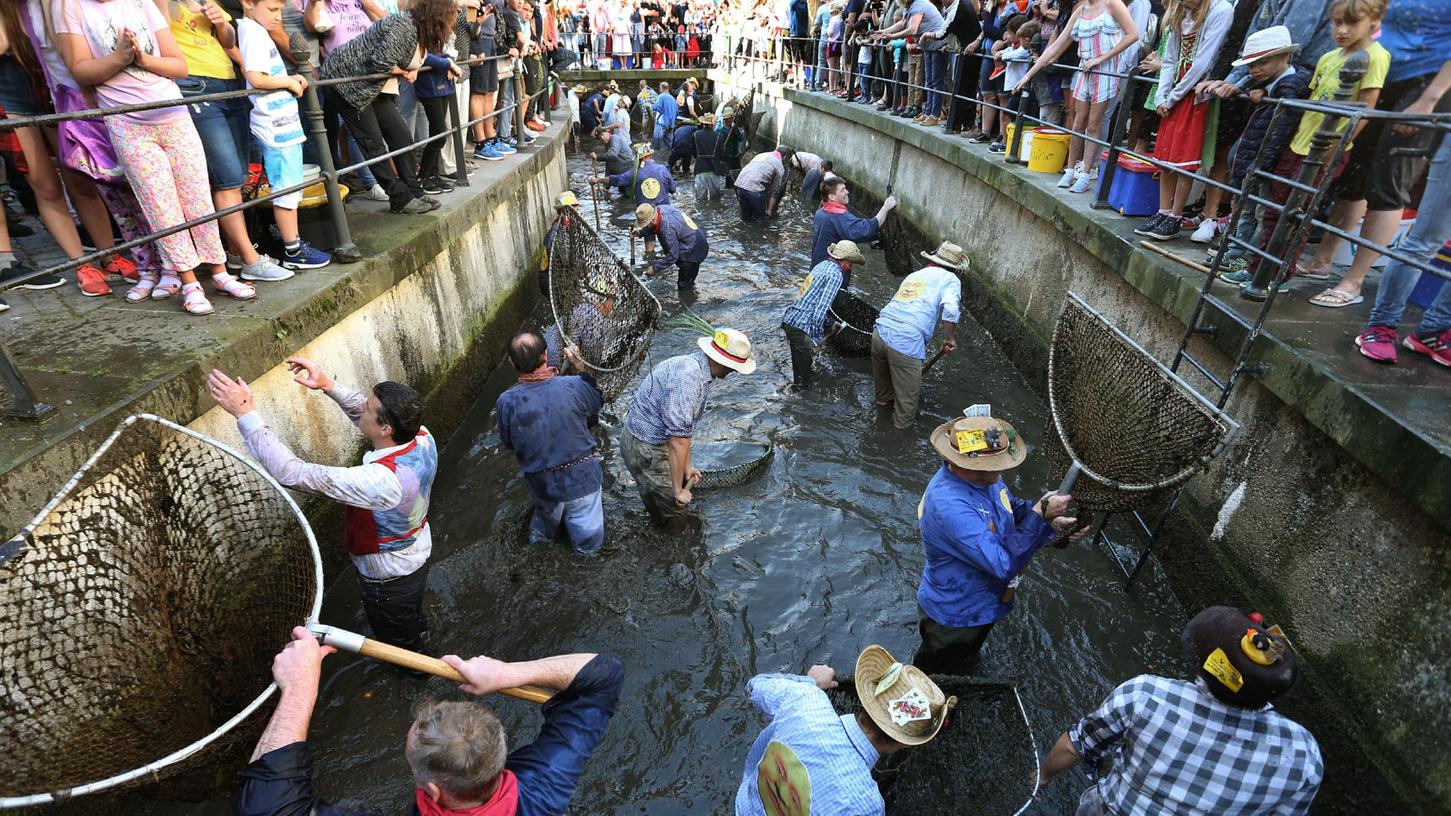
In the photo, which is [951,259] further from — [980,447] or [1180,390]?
[980,447]

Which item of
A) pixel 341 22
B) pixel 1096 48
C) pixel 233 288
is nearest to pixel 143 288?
pixel 233 288

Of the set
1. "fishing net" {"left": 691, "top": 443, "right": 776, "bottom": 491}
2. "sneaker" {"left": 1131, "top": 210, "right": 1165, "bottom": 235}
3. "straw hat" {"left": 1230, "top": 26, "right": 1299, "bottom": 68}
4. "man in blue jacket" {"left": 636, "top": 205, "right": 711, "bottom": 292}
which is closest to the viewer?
"straw hat" {"left": 1230, "top": 26, "right": 1299, "bottom": 68}

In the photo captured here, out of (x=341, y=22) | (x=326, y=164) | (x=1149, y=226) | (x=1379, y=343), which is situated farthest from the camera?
(x=341, y=22)

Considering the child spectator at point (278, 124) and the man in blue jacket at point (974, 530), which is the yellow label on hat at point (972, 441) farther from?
the child spectator at point (278, 124)

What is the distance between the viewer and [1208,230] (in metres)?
5.60

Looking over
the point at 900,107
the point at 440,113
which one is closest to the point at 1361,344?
→ the point at 440,113

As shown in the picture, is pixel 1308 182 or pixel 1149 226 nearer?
pixel 1308 182

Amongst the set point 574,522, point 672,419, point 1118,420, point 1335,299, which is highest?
point 1335,299

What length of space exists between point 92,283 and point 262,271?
2.92ft

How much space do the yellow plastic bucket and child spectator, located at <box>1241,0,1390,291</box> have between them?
331cm

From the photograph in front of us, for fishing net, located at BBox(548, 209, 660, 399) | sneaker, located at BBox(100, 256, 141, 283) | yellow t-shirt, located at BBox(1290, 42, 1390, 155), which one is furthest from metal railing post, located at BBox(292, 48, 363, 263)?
yellow t-shirt, located at BBox(1290, 42, 1390, 155)

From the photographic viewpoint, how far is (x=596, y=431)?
686 centimetres

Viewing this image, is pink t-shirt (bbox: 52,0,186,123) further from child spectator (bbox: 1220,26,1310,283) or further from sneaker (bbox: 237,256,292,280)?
child spectator (bbox: 1220,26,1310,283)

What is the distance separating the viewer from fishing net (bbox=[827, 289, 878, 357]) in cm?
817
